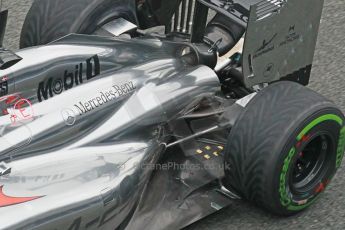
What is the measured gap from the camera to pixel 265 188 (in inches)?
115

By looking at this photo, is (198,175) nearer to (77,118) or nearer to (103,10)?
(77,118)

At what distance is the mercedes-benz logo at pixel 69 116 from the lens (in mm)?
2762

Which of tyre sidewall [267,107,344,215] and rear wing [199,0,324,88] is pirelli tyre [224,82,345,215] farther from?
rear wing [199,0,324,88]

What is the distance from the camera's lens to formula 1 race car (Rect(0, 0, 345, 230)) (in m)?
2.64

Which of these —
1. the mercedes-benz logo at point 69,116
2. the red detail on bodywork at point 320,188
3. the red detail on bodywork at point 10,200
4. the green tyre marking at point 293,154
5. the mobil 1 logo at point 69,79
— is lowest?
the red detail on bodywork at point 320,188

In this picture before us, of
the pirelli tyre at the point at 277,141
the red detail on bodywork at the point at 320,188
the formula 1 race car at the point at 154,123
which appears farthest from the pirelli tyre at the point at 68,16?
the red detail on bodywork at the point at 320,188

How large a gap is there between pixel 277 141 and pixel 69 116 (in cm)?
79

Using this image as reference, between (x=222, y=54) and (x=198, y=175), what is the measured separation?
0.66 m

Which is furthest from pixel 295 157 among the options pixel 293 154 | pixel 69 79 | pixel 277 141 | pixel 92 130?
pixel 69 79

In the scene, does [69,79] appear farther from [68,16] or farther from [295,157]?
[295,157]

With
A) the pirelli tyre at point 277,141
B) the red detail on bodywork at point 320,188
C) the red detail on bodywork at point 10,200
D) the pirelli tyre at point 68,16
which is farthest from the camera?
the pirelli tyre at point 68,16

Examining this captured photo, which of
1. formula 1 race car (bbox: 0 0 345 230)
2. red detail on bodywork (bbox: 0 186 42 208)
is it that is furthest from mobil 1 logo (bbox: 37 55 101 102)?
red detail on bodywork (bbox: 0 186 42 208)

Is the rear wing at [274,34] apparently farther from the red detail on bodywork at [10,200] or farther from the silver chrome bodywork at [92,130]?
the red detail on bodywork at [10,200]

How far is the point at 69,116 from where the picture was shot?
2.77 m
